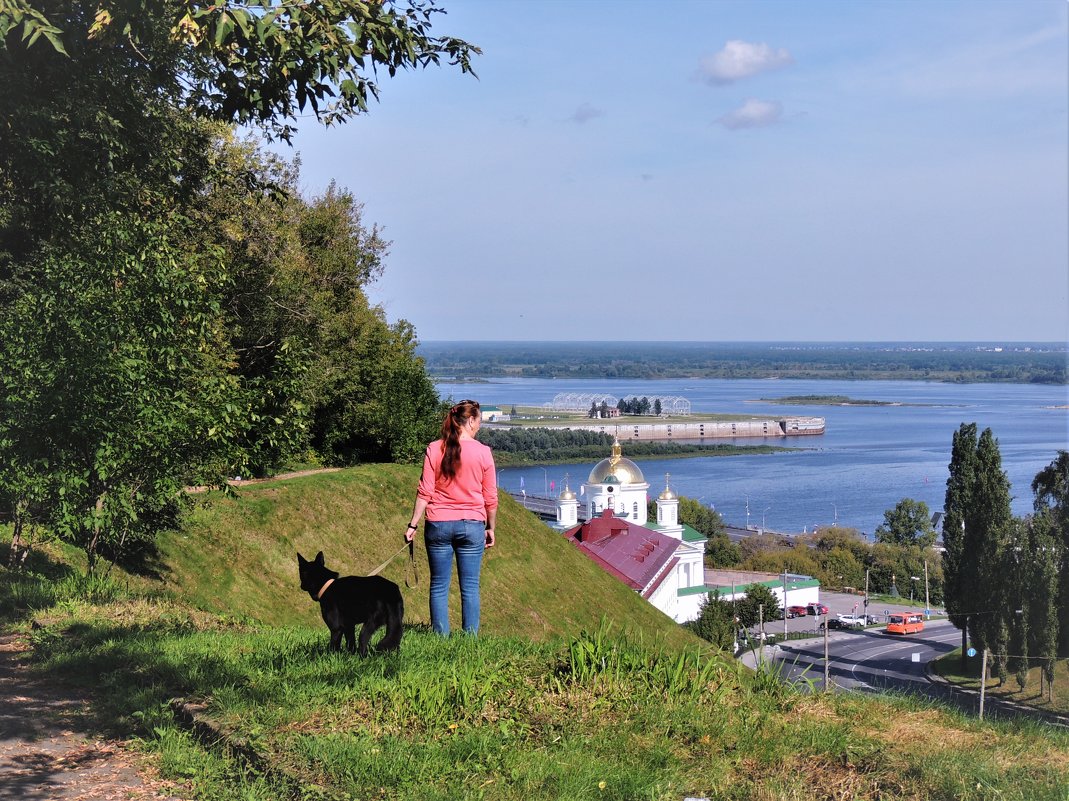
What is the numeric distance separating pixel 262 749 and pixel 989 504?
4017cm

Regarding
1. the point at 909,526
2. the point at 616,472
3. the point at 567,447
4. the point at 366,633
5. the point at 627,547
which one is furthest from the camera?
the point at 567,447

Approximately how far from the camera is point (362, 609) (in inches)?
226

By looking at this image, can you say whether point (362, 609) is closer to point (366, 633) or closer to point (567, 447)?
point (366, 633)

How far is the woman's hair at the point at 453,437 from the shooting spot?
21.3 feet

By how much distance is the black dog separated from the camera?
570cm

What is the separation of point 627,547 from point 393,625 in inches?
2081

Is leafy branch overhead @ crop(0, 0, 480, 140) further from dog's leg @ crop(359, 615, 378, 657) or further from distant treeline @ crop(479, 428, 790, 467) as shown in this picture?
distant treeline @ crop(479, 428, 790, 467)

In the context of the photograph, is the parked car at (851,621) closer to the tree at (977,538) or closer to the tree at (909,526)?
the tree at (909,526)

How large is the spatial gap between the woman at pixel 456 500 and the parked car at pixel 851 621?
2257 inches

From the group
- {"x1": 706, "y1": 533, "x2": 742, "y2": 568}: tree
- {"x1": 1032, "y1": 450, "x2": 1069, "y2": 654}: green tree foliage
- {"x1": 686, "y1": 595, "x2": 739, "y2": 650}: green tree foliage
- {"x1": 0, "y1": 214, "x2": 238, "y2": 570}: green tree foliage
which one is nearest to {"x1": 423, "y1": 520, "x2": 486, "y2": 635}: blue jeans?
{"x1": 0, "y1": 214, "x2": 238, "y2": 570}: green tree foliage

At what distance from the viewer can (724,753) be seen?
4.36 metres

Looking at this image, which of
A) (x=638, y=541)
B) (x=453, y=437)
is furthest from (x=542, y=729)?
(x=638, y=541)

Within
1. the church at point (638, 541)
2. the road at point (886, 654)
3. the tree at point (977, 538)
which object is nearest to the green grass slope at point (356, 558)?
the road at point (886, 654)

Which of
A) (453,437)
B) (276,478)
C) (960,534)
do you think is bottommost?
(960,534)
